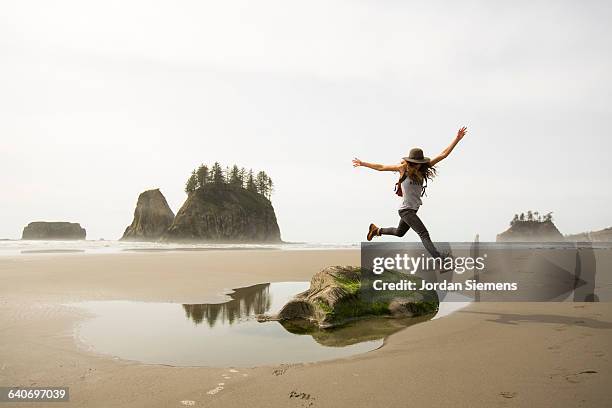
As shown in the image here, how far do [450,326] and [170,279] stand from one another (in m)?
8.75

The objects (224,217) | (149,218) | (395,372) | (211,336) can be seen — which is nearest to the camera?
(395,372)

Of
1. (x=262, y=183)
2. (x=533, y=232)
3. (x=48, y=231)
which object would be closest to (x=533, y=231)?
(x=533, y=232)

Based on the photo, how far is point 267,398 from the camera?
2.92 metres

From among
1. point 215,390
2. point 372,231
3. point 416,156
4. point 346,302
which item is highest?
point 416,156

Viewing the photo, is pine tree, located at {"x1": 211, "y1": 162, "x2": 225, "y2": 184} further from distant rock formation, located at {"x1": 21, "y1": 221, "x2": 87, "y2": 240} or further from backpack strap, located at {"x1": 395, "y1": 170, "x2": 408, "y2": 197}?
backpack strap, located at {"x1": 395, "y1": 170, "x2": 408, "y2": 197}

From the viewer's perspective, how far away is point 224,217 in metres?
85.4

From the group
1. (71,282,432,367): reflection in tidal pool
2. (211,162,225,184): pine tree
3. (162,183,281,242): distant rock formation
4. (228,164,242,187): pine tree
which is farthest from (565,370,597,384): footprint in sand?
(228,164,242,187): pine tree

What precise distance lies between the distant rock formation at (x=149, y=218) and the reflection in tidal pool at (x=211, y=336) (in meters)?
89.9

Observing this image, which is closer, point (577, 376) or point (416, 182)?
point (577, 376)

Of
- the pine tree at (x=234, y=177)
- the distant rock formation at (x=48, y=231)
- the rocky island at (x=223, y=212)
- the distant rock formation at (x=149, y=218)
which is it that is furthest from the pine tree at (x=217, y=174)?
the distant rock formation at (x=48, y=231)

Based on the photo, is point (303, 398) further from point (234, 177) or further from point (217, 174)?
point (234, 177)

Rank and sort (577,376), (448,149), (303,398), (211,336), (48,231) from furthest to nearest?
(48,231), (448,149), (211,336), (577,376), (303,398)

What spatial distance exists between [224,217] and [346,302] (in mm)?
81529

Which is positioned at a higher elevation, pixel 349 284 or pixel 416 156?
pixel 416 156
